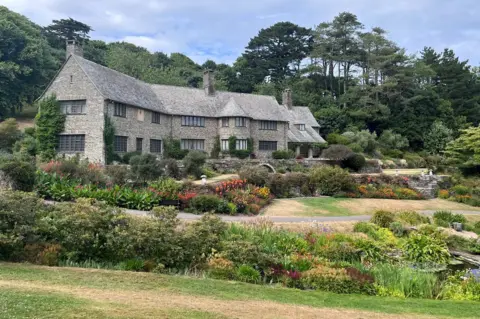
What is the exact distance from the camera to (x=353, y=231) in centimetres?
1925

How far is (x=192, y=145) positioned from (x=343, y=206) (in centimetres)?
2163

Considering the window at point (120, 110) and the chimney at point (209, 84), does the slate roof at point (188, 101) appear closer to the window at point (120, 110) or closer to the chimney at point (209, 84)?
the window at point (120, 110)

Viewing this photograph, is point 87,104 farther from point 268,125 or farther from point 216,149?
point 268,125

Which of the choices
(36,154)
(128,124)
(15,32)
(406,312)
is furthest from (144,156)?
(15,32)

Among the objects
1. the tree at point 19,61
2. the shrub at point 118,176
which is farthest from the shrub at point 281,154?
the tree at point 19,61

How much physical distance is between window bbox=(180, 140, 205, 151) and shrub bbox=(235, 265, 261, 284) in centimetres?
3223

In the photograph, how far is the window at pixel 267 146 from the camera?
153 ft

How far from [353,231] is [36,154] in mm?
27887

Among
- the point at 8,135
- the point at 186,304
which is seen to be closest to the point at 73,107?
the point at 8,135

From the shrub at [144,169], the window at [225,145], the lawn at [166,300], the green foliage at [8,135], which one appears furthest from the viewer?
the window at [225,145]

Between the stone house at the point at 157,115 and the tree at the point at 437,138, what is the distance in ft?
59.9

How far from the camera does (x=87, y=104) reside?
33781 mm

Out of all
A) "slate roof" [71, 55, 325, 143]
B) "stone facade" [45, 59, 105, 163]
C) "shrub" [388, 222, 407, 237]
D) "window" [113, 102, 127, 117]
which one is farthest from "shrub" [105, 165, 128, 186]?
"shrub" [388, 222, 407, 237]

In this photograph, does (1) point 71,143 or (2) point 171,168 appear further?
(1) point 71,143
